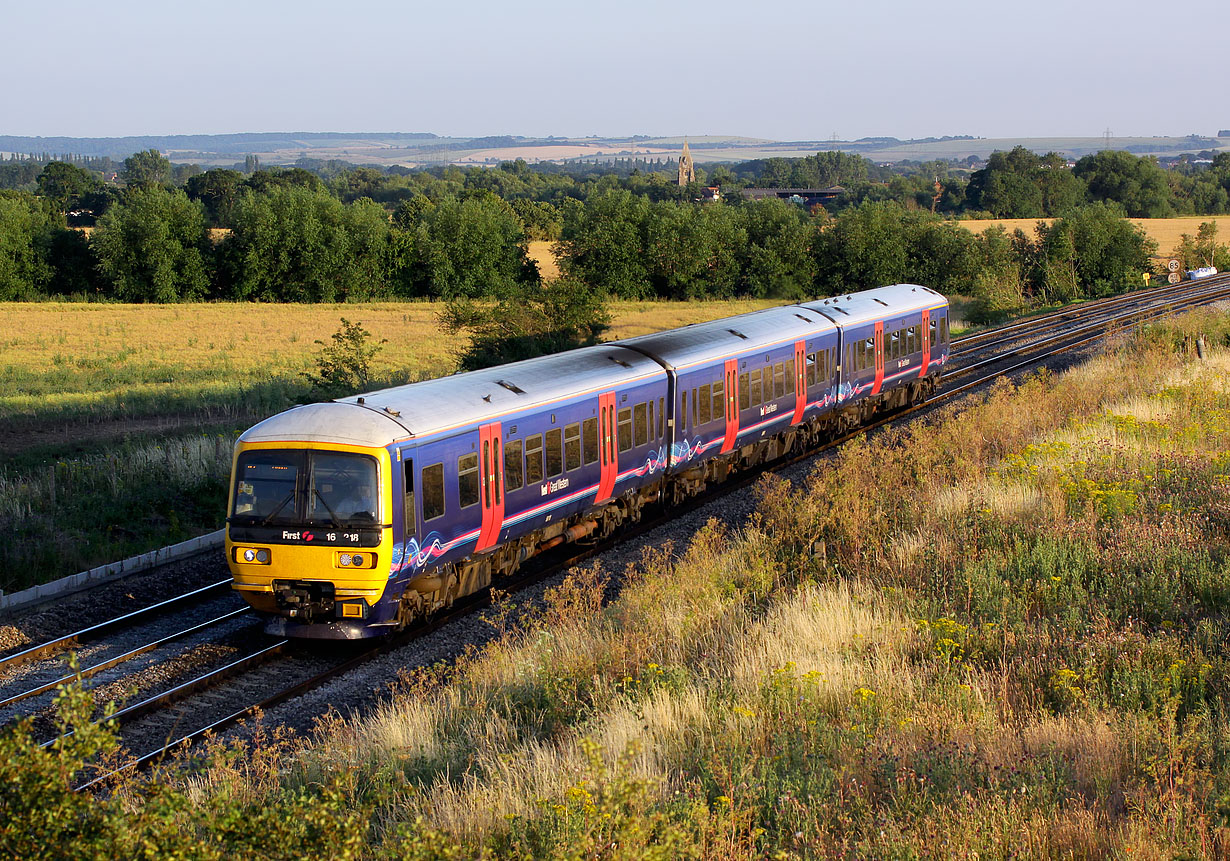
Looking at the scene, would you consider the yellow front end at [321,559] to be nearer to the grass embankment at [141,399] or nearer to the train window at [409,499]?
the train window at [409,499]

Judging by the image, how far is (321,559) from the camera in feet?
39.2

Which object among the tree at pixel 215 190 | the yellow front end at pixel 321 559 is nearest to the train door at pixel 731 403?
the yellow front end at pixel 321 559

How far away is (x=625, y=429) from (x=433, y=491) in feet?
15.6

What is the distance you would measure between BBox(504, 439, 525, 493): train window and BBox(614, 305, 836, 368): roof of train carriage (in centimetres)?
460

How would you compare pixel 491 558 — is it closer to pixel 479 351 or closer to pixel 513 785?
pixel 513 785

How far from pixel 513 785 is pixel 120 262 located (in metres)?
74.2

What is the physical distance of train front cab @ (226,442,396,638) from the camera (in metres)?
11.9

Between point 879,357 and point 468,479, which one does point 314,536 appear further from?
point 879,357

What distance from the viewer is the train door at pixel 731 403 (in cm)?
1961

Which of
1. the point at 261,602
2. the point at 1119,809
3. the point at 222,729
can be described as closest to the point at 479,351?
the point at 261,602

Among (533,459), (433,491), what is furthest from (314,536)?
(533,459)

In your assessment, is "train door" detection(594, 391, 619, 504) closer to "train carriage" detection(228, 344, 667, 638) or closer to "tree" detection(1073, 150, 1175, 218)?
"train carriage" detection(228, 344, 667, 638)

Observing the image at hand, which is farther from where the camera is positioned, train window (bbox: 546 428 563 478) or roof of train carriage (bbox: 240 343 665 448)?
train window (bbox: 546 428 563 478)

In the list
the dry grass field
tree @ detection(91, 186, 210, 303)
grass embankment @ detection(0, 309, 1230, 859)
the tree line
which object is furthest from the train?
the dry grass field
